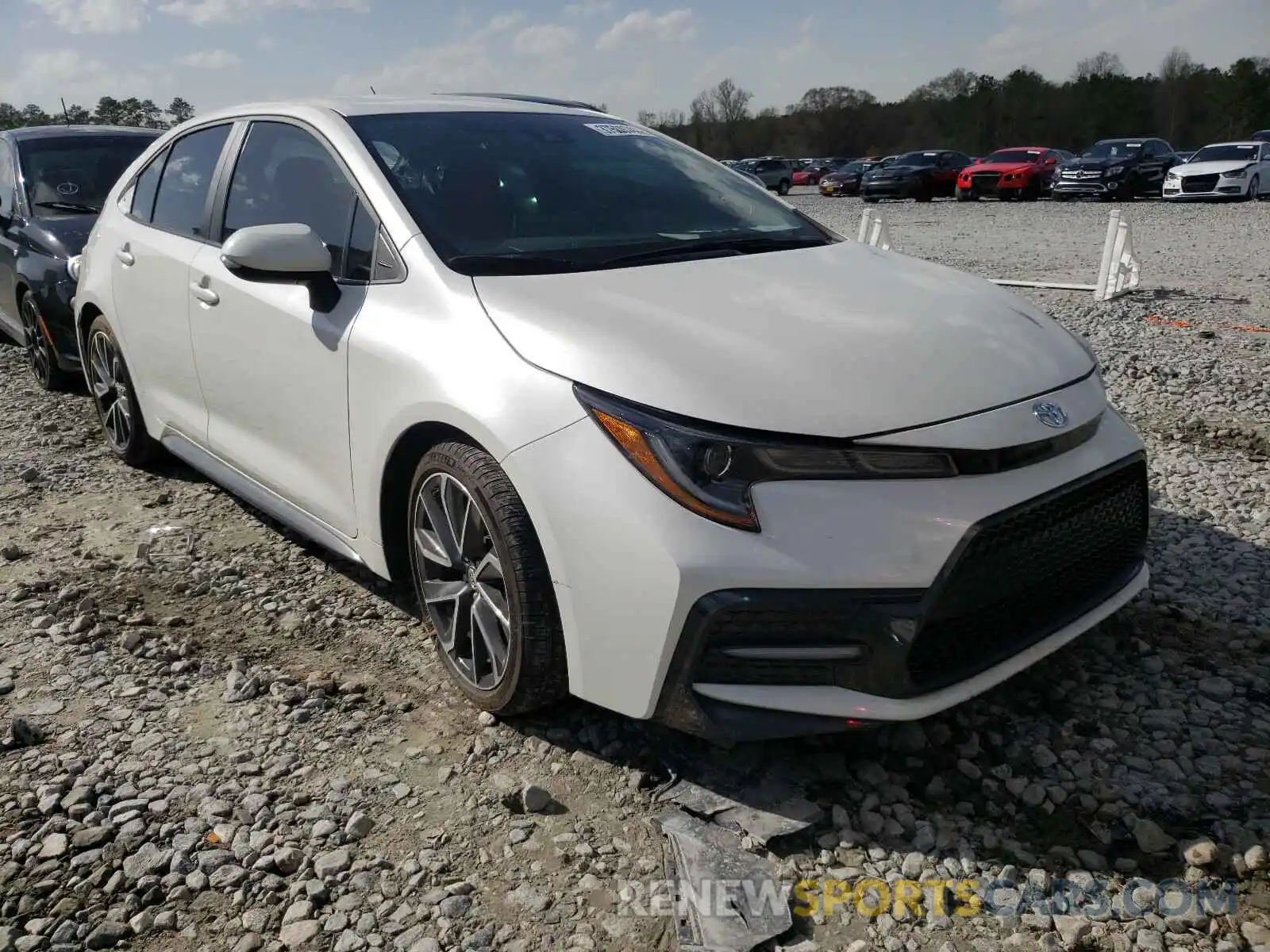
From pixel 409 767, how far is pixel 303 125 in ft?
7.07

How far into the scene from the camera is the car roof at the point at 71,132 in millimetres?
7074

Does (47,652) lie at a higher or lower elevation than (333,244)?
lower

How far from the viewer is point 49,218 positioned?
660cm

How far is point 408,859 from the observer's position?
2.33 m

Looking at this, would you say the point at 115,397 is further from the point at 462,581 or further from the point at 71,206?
the point at 462,581

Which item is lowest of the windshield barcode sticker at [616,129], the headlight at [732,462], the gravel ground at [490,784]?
the gravel ground at [490,784]

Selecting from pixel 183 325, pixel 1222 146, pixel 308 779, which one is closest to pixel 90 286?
pixel 183 325

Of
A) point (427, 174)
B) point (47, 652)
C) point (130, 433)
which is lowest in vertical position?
point (47, 652)

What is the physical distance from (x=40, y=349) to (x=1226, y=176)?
939 inches

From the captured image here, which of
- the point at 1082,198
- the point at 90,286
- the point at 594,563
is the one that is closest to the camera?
the point at 594,563

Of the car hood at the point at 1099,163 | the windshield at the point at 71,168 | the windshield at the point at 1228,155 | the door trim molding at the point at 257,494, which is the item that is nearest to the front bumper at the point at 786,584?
the door trim molding at the point at 257,494

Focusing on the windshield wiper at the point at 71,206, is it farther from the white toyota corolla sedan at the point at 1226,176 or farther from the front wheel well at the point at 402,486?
the white toyota corolla sedan at the point at 1226,176

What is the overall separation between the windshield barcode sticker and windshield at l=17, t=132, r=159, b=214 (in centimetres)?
436

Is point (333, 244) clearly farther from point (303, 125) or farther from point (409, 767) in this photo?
point (409, 767)
